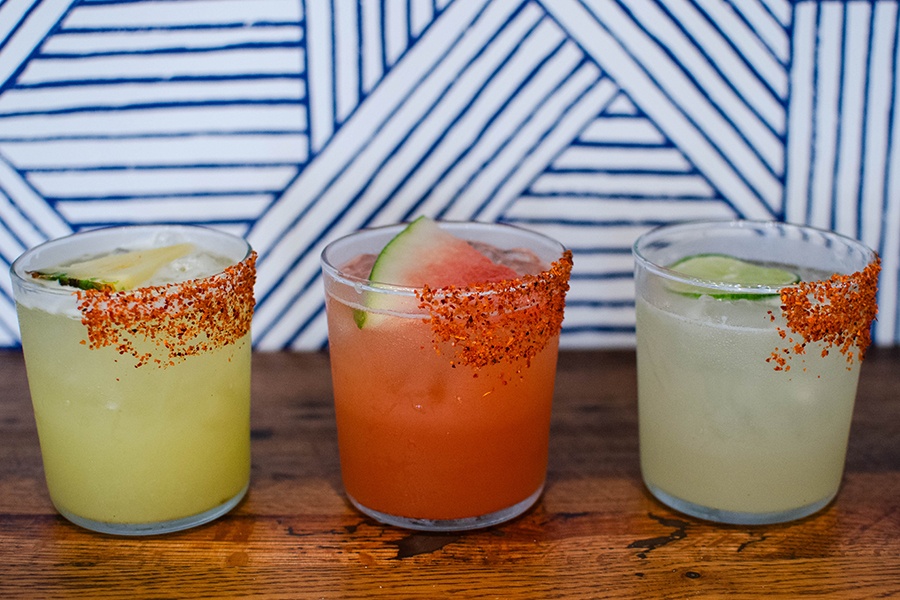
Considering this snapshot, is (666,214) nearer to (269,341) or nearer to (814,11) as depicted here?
(814,11)

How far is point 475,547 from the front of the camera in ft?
2.60

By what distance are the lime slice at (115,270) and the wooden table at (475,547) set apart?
21 centimetres

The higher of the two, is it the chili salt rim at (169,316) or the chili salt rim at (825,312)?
the chili salt rim at (169,316)

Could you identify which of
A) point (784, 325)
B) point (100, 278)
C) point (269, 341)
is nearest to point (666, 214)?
point (784, 325)

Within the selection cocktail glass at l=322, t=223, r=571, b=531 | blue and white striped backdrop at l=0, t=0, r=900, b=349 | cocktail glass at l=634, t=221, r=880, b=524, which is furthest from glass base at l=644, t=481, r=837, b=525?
blue and white striped backdrop at l=0, t=0, r=900, b=349

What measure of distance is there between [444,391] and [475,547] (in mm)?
132

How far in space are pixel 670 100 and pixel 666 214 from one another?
0.13 m

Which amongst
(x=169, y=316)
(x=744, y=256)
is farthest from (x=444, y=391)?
(x=744, y=256)

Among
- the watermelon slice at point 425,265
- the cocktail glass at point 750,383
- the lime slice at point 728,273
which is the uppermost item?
the watermelon slice at point 425,265

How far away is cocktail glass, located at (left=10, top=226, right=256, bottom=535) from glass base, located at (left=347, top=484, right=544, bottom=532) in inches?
5.2

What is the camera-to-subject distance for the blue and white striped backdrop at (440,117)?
41.7 inches

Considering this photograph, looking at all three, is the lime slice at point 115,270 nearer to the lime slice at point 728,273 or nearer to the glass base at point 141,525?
the glass base at point 141,525

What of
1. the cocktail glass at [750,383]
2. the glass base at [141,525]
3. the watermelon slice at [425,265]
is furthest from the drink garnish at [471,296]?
the glass base at [141,525]

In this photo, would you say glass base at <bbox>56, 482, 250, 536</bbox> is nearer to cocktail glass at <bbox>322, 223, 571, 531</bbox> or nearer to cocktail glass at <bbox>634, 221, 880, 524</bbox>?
cocktail glass at <bbox>322, 223, 571, 531</bbox>
